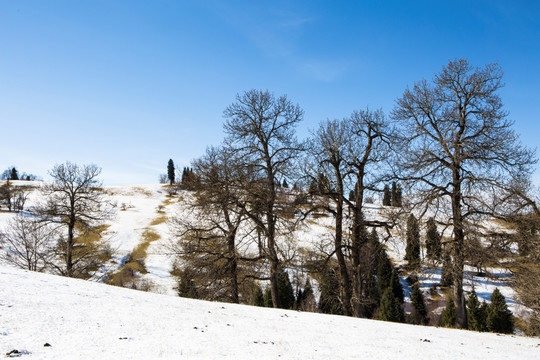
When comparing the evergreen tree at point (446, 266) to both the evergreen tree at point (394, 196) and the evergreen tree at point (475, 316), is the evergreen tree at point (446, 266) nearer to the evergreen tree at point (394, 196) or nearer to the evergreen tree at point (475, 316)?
the evergreen tree at point (394, 196)

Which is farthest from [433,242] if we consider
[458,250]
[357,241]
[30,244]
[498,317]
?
[498,317]

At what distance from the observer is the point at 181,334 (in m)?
7.43

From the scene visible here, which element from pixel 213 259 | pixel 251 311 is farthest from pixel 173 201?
pixel 251 311

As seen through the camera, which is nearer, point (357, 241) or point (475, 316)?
point (357, 241)

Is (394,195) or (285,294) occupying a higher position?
(394,195)

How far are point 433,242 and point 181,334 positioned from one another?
12.0m

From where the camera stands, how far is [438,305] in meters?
51.5

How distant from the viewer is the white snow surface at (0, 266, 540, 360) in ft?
19.9

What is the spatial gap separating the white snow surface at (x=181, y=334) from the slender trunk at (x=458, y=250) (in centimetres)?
307

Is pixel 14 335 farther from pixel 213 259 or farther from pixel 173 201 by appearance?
pixel 173 201

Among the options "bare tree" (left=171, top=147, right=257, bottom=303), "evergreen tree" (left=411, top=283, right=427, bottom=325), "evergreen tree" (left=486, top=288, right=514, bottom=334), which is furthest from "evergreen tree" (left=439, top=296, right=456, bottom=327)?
"bare tree" (left=171, top=147, right=257, bottom=303)

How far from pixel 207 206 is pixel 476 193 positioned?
40.6 feet

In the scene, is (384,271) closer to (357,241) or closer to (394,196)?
(394,196)

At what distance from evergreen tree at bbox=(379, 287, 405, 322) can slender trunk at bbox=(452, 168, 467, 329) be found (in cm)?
3052
